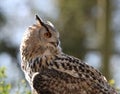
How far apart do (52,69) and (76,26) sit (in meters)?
14.8

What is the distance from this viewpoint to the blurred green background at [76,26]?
73.3ft

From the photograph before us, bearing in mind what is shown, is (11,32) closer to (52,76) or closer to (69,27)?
(69,27)

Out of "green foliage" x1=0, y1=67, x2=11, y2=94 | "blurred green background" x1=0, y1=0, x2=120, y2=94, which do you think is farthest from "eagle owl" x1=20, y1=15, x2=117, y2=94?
"blurred green background" x1=0, y1=0, x2=120, y2=94

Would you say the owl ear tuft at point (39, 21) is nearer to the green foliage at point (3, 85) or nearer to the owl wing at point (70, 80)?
the owl wing at point (70, 80)

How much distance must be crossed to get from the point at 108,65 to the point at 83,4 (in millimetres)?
5677

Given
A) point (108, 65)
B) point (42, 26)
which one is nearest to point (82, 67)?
point (42, 26)

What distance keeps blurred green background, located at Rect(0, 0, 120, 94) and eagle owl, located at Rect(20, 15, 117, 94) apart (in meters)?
10.4

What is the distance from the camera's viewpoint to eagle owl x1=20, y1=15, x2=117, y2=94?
10570 mm

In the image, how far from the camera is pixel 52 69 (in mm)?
10773

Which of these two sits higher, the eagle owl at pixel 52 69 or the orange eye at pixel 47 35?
the orange eye at pixel 47 35

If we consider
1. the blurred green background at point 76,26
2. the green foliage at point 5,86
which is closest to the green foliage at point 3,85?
the green foliage at point 5,86

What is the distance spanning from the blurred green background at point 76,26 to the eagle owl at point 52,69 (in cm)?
1036

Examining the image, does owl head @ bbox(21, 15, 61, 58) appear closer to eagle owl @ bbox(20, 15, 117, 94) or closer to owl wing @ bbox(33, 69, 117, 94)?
eagle owl @ bbox(20, 15, 117, 94)

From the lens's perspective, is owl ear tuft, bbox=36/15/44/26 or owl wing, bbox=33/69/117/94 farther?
owl ear tuft, bbox=36/15/44/26
